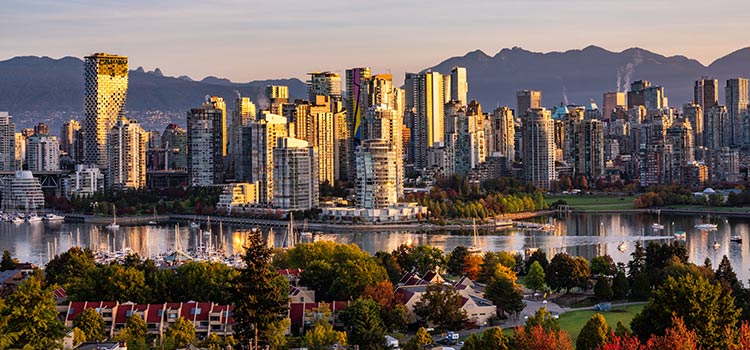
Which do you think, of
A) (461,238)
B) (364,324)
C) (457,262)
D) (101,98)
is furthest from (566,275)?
(101,98)

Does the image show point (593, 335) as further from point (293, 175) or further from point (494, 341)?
point (293, 175)

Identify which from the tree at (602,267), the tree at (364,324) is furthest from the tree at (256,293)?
the tree at (602,267)

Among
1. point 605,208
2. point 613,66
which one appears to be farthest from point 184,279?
point 613,66

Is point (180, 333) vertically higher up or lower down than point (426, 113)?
lower down

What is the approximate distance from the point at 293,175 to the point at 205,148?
10.5 meters

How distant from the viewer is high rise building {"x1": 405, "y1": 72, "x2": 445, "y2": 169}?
172ft

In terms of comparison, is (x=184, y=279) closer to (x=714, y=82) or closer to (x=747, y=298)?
(x=747, y=298)

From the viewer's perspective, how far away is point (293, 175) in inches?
1203

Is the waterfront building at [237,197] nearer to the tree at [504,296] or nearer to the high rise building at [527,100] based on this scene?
the tree at [504,296]

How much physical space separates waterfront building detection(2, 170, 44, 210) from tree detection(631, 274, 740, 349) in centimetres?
2879

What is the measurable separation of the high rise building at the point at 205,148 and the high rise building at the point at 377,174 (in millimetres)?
11806

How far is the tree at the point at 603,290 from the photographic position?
1361cm

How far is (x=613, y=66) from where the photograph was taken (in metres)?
153

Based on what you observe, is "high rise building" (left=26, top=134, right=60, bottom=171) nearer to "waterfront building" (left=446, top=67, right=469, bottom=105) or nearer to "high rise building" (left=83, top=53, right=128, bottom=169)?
"high rise building" (left=83, top=53, right=128, bottom=169)
